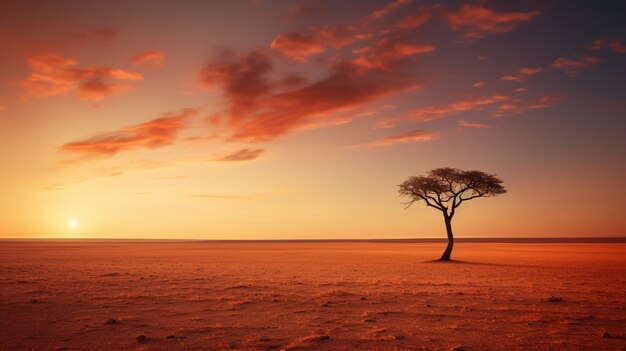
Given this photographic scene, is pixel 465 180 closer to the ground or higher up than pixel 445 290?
higher up

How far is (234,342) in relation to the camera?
30.7 ft

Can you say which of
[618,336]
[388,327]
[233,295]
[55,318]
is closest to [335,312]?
[388,327]

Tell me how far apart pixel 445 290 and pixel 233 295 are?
9573mm

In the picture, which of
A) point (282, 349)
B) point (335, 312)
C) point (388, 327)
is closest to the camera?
point (282, 349)

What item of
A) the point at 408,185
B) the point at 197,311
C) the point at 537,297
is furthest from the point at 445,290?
the point at 408,185

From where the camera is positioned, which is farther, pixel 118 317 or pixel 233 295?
pixel 233 295

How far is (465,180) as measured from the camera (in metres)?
40.0

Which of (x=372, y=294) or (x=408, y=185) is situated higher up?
(x=408, y=185)

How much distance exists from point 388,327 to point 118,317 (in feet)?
27.0

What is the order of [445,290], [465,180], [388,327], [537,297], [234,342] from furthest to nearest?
[465,180], [445,290], [537,297], [388,327], [234,342]

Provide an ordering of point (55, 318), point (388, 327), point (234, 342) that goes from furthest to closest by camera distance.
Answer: point (55, 318)
point (388, 327)
point (234, 342)

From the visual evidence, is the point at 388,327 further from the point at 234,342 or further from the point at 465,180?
the point at 465,180

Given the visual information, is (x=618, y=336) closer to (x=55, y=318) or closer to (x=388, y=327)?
(x=388, y=327)

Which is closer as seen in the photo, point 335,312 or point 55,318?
point 55,318
